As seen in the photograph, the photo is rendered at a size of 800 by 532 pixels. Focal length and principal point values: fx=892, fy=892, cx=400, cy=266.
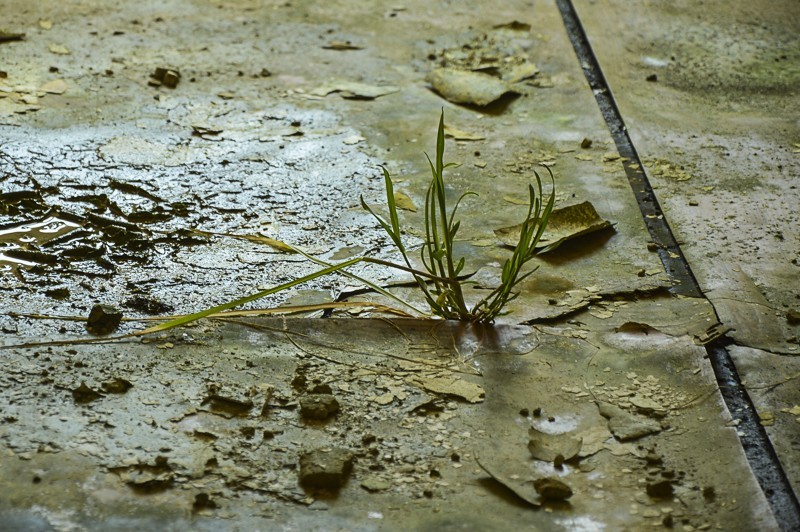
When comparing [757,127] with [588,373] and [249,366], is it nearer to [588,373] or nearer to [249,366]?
[588,373]

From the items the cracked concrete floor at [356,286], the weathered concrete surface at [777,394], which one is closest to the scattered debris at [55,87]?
the cracked concrete floor at [356,286]

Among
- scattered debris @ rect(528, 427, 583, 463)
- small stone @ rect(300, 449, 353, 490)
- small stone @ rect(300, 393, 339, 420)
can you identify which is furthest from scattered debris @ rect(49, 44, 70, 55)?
scattered debris @ rect(528, 427, 583, 463)

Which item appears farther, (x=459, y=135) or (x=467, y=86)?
(x=467, y=86)

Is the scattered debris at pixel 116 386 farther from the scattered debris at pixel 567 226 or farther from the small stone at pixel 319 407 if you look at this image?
the scattered debris at pixel 567 226

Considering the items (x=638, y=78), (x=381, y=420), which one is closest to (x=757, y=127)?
(x=638, y=78)

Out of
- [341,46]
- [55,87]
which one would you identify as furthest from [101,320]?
[341,46]

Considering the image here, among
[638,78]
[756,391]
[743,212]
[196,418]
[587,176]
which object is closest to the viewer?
[196,418]

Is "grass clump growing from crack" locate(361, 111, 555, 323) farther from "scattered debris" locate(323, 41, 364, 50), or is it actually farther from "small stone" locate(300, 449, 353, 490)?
"scattered debris" locate(323, 41, 364, 50)

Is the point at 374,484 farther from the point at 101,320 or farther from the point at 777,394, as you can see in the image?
the point at 777,394
